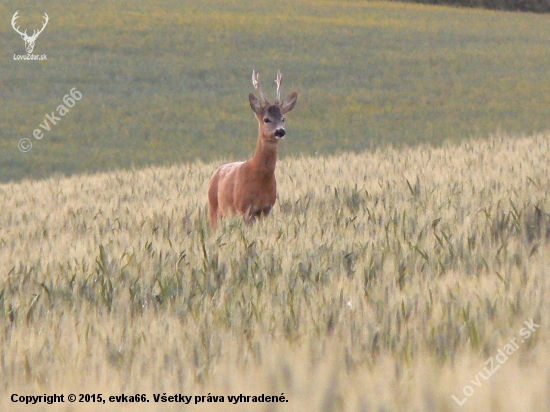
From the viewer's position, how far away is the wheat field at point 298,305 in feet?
8.20

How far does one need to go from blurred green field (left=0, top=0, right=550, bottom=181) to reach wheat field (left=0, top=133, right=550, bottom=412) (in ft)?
30.8

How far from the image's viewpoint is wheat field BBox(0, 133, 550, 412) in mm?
2498

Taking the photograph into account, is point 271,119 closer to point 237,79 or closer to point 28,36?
point 237,79

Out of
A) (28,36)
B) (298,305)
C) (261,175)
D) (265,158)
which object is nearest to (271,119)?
(265,158)

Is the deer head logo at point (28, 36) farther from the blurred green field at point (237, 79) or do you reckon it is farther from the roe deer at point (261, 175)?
the roe deer at point (261, 175)

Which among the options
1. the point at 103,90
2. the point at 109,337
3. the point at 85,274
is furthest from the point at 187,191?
the point at 103,90

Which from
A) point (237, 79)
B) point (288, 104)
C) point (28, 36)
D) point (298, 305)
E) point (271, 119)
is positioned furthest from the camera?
point (28, 36)

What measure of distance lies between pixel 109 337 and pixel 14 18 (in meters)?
30.3

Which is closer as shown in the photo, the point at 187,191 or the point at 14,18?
the point at 187,191

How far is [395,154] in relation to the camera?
38.0 feet

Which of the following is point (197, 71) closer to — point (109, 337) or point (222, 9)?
point (222, 9)

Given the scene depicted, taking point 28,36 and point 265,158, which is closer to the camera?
point 265,158

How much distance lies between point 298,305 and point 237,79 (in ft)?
79.3

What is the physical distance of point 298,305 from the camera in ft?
11.8
